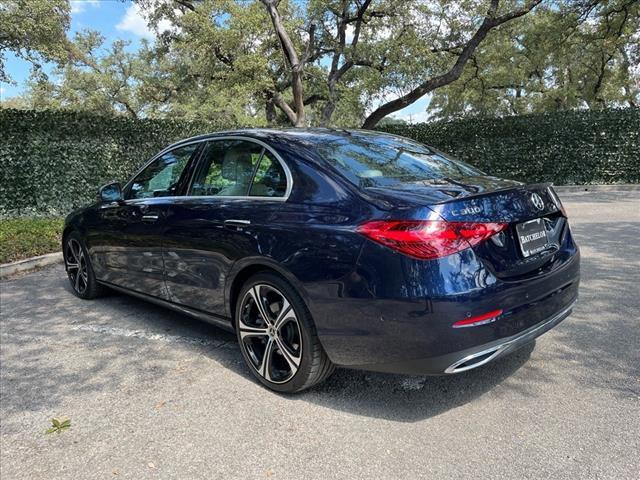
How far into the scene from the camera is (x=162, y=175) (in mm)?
4352

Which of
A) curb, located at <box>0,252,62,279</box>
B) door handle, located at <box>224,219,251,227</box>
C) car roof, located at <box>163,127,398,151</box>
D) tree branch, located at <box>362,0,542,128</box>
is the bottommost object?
curb, located at <box>0,252,62,279</box>

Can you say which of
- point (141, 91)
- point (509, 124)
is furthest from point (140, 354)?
point (141, 91)

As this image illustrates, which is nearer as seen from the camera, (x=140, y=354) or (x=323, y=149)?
(x=323, y=149)

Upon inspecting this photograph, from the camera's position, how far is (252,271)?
325 centimetres

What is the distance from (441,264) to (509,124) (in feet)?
46.3

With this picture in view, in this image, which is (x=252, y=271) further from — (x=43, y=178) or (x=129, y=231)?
(x=43, y=178)

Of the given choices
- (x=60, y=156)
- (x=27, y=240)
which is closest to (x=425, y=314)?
(x=27, y=240)

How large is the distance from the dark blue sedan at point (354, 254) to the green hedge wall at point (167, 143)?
8.72 m

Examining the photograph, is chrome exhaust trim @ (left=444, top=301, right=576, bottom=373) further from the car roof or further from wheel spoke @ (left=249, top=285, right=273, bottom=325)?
the car roof

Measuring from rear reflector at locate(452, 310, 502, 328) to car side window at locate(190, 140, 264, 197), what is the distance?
171 centimetres

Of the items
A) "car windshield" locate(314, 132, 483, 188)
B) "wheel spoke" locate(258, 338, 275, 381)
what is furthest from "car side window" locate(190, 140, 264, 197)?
"wheel spoke" locate(258, 338, 275, 381)

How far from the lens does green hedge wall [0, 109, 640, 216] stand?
434 inches

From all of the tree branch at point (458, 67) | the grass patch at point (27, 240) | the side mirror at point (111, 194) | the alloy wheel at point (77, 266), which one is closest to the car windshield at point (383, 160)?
the side mirror at point (111, 194)

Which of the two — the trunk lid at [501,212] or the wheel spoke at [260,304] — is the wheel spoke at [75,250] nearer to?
the wheel spoke at [260,304]
